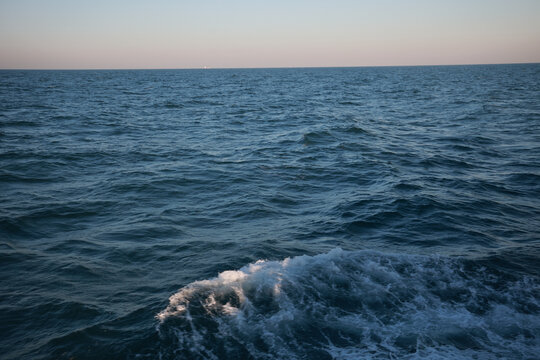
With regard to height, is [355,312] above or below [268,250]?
below

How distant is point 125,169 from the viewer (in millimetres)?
12781

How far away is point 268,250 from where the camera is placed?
7.20 meters

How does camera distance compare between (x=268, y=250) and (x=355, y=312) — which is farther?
(x=268, y=250)

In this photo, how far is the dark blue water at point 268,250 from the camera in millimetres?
4770

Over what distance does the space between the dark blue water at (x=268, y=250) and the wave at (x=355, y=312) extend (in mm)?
25

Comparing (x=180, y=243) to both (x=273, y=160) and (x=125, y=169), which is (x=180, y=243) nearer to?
(x=125, y=169)

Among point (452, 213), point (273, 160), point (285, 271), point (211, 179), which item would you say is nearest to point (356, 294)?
point (285, 271)

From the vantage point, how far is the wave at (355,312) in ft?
14.9

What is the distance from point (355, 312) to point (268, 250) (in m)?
2.37

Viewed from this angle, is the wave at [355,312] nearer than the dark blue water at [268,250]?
Yes

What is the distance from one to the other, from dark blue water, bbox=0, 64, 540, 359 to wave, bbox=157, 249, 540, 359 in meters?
0.02

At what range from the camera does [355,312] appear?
17.3 feet

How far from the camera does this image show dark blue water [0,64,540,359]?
4770 millimetres

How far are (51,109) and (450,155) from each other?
87.1ft
